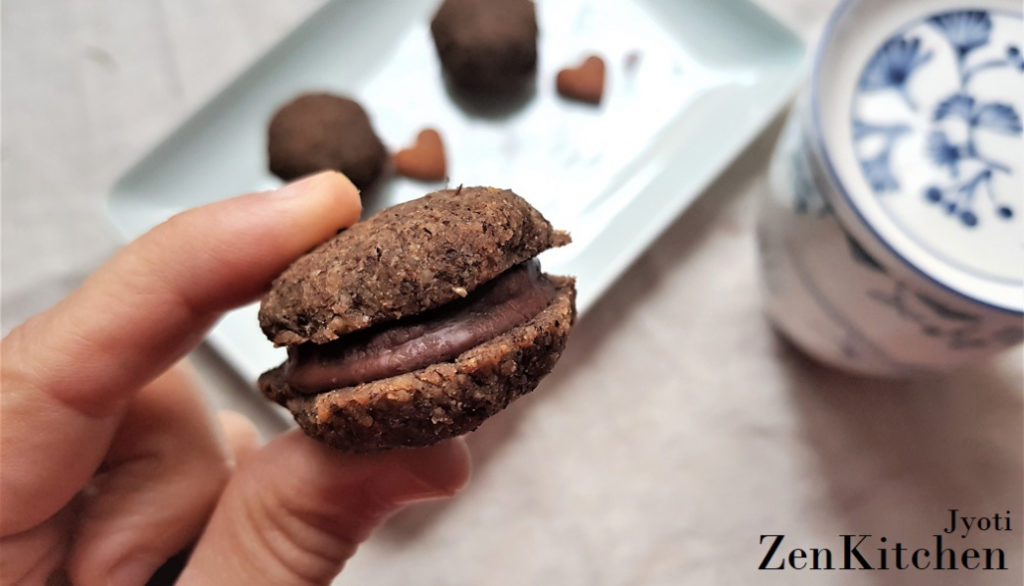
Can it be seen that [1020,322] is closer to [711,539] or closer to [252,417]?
[711,539]

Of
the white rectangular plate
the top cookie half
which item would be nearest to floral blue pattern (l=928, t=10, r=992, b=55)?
the white rectangular plate

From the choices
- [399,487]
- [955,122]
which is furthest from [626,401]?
[955,122]

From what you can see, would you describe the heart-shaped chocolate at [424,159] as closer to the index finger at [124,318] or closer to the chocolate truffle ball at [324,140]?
the chocolate truffle ball at [324,140]

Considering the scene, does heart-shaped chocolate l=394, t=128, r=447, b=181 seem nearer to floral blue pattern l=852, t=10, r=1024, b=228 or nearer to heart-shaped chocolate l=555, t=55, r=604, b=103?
heart-shaped chocolate l=555, t=55, r=604, b=103

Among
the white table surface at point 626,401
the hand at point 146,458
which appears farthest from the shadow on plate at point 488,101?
the hand at point 146,458

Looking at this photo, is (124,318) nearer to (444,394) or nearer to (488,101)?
(444,394)

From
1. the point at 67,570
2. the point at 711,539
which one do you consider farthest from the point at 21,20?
the point at 711,539
